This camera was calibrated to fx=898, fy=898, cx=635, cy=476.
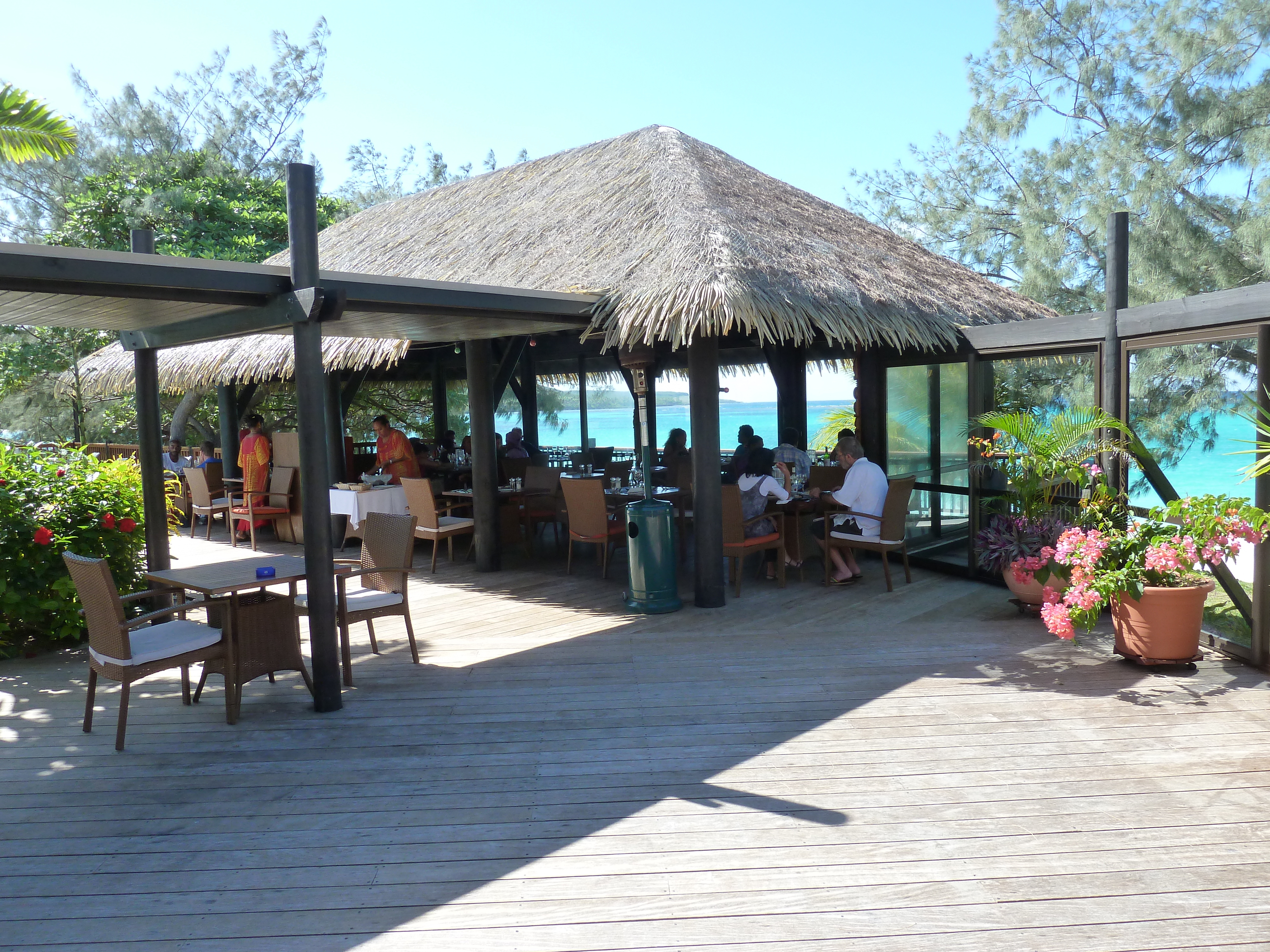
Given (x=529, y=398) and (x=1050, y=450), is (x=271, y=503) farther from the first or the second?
(x=1050, y=450)

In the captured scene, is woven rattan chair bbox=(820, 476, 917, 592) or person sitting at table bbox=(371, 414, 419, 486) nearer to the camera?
woven rattan chair bbox=(820, 476, 917, 592)

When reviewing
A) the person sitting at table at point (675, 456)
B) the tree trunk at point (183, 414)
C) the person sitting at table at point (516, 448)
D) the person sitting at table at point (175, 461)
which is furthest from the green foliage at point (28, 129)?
the tree trunk at point (183, 414)

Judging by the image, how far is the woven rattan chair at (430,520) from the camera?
8469mm

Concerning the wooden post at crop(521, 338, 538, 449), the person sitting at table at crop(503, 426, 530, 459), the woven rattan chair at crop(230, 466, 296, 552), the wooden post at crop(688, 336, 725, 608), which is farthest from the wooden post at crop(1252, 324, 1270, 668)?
the wooden post at crop(521, 338, 538, 449)

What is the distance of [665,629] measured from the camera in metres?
6.20

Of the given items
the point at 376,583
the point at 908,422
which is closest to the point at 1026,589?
the point at 908,422

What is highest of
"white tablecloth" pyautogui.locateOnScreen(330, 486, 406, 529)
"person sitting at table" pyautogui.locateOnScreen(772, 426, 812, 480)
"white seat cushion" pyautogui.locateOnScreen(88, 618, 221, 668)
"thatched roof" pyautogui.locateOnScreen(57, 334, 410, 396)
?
"thatched roof" pyautogui.locateOnScreen(57, 334, 410, 396)

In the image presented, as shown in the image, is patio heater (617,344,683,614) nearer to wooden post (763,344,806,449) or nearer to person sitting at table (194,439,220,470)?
wooden post (763,344,806,449)

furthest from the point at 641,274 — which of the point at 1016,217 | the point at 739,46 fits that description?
the point at 739,46

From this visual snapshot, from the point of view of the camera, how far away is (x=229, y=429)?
11.7 meters

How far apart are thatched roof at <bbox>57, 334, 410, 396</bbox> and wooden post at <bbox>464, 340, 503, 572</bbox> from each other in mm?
704

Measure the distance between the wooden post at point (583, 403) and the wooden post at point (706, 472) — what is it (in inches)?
318

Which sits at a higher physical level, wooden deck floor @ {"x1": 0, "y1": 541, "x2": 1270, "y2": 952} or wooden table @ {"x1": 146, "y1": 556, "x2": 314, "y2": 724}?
wooden table @ {"x1": 146, "y1": 556, "x2": 314, "y2": 724}

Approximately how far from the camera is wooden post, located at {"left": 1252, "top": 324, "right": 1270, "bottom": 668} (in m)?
4.77
